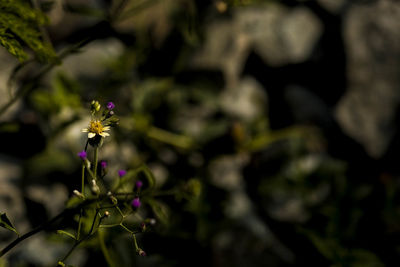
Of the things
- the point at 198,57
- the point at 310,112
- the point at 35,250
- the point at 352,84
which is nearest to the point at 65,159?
the point at 35,250

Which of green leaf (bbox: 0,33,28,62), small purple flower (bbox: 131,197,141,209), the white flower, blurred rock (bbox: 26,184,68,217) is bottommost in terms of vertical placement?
blurred rock (bbox: 26,184,68,217)

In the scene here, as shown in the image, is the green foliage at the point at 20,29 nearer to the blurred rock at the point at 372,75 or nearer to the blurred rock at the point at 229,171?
the blurred rock at the point at 229,171

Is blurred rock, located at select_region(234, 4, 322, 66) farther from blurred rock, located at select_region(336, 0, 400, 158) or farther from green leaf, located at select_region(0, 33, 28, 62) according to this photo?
green leaf, located at select_region(0, 33, 28, 62)

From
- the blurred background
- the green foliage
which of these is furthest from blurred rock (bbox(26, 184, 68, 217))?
the green foliage

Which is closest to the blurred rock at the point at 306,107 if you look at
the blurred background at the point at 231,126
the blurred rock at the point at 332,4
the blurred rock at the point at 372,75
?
the blurred background at the point at 231,126

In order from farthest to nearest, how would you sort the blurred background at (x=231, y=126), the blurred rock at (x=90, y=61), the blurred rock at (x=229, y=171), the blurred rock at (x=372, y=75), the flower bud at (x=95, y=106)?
the blurred rock at (x=372, y=75), the blurred rock at (x=90, y=61), the blurred rock at (x=229, y=171), the blurred background at (x=231, y=126), the flower bud at (x=95, y=106)

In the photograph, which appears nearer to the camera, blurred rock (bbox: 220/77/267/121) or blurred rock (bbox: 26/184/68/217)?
blurred rock (bbox: 26/184/68/217)

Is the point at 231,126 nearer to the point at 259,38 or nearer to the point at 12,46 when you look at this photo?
the point at 259,38
